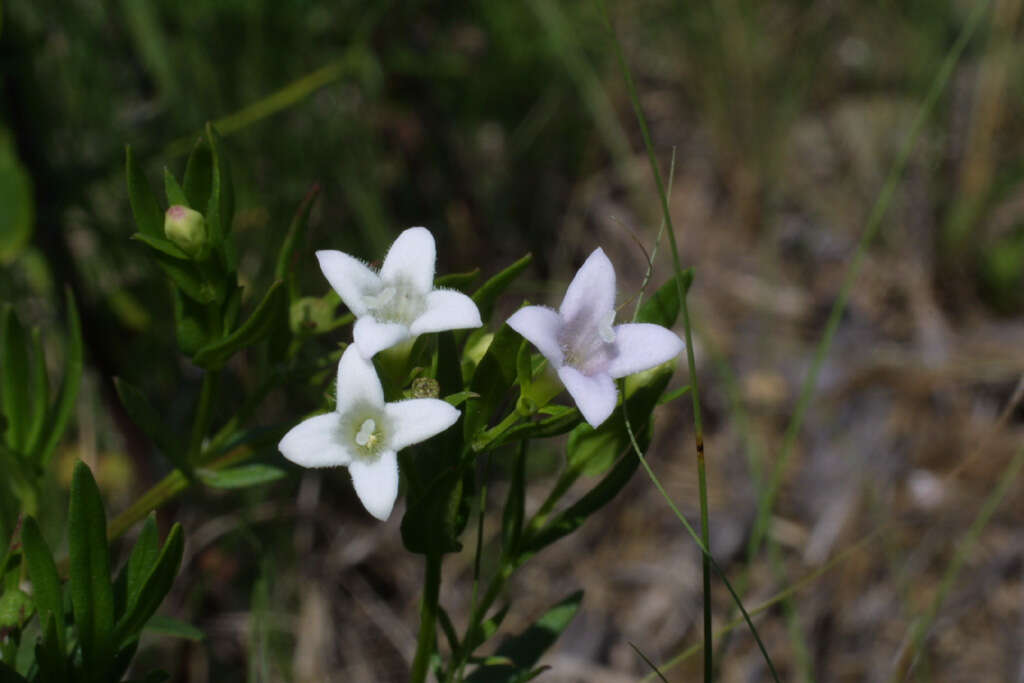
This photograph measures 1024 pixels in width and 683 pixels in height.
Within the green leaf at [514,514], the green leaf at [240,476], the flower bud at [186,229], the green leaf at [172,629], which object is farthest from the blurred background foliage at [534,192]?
the flower bud at [186,229]

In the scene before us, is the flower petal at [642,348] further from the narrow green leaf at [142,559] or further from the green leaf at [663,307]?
the narrow green leaf at [142,559]

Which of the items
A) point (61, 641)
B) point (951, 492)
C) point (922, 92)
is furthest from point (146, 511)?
point (922, 92)

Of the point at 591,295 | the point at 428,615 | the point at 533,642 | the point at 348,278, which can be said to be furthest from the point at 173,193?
the point at 533,642

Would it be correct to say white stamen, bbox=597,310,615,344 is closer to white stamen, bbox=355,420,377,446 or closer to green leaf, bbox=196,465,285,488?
white stamen, bbox=355,420,377,446

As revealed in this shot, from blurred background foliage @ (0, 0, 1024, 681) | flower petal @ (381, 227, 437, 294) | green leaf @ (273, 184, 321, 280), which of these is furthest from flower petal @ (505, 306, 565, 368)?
blurred background foliage @ (0, 0, 1024, 681)

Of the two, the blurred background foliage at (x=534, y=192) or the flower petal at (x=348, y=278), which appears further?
the blurred background foliage at (x=534, y=192)

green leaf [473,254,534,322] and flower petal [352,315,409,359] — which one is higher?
flower petal [352,315,409,359]
